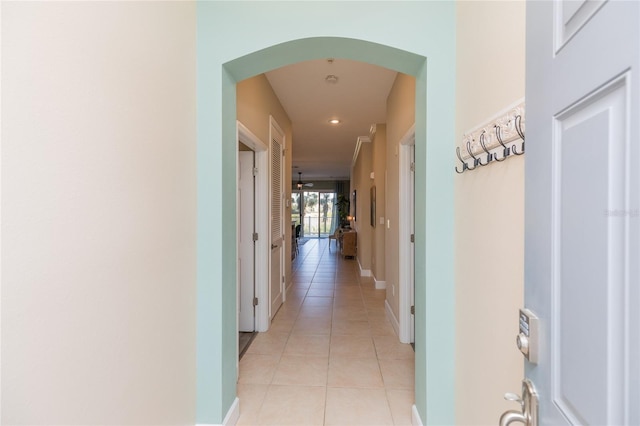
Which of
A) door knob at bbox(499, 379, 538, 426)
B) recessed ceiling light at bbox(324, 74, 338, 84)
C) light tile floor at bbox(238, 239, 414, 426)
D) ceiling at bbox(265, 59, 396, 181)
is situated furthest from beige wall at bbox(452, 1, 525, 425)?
recessed ceiling light at bbox(324, 74, 338, 84)

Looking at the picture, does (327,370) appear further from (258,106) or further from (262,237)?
Answer: (258,106)

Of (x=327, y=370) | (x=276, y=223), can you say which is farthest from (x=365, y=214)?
(x=327, y=370)

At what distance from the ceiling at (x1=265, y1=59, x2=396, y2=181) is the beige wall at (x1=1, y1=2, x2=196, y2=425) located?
6.03 feet

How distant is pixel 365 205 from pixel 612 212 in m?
6.60

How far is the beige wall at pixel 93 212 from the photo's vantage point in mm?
839

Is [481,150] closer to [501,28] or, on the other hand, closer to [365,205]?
[501,28]

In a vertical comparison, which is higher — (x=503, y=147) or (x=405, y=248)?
(x=503, y=147)

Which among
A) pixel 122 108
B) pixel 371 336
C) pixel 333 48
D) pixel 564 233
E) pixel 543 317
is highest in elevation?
pixel 333 48

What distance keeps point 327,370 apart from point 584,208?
2.64 m

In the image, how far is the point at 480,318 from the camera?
4.82 feet

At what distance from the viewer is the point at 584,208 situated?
0.53 m

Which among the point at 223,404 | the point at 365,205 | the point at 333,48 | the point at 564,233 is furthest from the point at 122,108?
the point at 365,205

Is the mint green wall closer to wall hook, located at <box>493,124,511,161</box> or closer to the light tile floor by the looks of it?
the light tile floor

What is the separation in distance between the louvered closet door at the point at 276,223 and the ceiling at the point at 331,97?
508 mm
